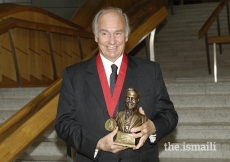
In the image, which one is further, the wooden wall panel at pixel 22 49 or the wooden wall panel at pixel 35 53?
the wooden wall panel at pixel 35 53

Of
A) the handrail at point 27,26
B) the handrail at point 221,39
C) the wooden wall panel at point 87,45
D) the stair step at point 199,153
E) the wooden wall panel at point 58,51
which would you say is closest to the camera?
the stair step at point 199,153

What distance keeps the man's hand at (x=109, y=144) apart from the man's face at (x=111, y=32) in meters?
0.41

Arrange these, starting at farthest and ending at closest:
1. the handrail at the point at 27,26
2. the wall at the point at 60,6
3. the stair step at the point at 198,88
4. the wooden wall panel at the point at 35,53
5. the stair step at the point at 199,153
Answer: the wall at the point at 60,6
the wooden wall panel at the point at 35,53
the handrail at the point at 27,26
the stair step at the point at 198,88
the stair step at the point at 199,153

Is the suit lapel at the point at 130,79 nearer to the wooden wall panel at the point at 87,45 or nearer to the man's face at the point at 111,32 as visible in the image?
the man's face at the point at 111,32

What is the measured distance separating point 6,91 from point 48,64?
2557mm

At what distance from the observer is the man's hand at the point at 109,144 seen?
2090 millimetres

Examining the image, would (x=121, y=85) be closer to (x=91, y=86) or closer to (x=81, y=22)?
(x=91, y=86)

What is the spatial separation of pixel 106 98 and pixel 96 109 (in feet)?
0.23

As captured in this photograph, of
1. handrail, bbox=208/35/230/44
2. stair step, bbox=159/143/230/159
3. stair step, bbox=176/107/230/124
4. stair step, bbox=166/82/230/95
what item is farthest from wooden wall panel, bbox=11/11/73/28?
stair step, bbox=159/143/230/159

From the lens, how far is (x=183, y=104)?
5.73 metres

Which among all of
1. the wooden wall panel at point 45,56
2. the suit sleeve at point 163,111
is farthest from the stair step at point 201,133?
the wooden wall panel at point 45,56

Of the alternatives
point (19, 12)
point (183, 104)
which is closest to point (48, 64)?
point (19, 12)

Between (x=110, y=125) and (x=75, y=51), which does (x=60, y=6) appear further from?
(x=110, y=125)

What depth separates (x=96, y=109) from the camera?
7.57ft
